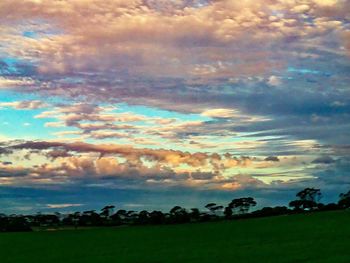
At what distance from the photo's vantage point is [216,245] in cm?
4766

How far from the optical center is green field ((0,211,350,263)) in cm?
A: 3706

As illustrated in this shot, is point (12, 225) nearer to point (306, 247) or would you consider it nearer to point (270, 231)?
point (270, 231)

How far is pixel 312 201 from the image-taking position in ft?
327

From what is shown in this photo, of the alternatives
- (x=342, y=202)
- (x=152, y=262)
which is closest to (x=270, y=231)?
(x=152, y=262)

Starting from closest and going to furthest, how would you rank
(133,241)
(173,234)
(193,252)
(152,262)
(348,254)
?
(348,254) → (152,262) → (193,252) → (133,241) → (173,234)

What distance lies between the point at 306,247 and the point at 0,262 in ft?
74.6

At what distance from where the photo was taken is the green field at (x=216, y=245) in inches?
1459

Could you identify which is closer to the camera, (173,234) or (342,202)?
(173,234)

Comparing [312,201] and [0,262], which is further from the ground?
[312,201]

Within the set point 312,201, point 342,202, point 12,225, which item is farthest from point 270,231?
point 12,225

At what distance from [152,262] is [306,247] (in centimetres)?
1047

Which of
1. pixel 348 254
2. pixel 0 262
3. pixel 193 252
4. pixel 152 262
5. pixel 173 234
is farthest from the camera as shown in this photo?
pixel 173 234

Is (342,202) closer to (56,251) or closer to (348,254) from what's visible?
(56,251)

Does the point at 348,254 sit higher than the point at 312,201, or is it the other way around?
the point at 312,201
